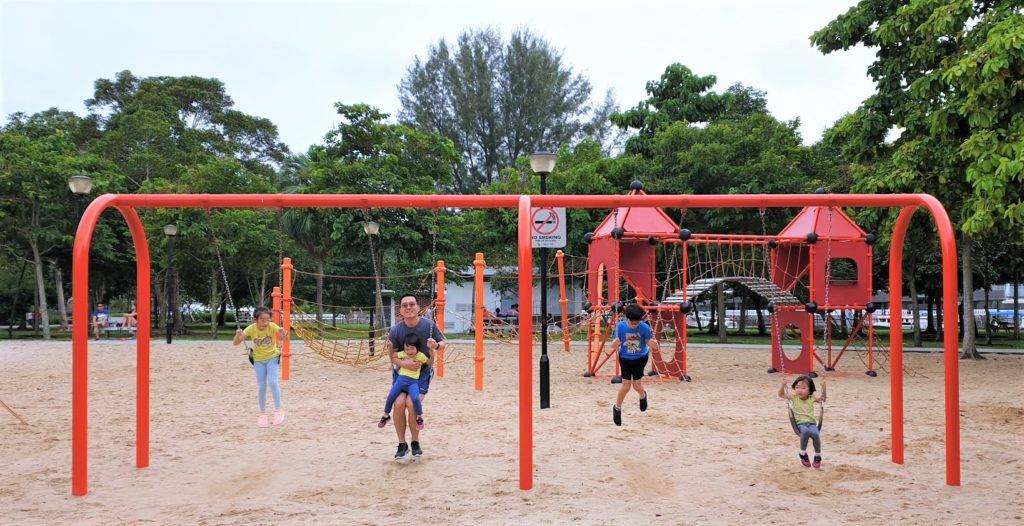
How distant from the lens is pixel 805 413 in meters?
7.42

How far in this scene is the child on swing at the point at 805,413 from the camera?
7.34 m

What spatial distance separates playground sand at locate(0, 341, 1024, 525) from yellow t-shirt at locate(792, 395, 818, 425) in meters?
0.48

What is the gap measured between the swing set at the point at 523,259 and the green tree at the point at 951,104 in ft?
28.9

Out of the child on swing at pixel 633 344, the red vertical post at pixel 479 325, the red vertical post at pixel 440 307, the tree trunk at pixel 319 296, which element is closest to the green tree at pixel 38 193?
the tree trunk at pixel 319 296

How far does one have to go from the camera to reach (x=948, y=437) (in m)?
6.75

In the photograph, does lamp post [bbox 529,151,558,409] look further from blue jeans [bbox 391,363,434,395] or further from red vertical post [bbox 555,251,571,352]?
red vertical post [bbox 555,251,571,352]

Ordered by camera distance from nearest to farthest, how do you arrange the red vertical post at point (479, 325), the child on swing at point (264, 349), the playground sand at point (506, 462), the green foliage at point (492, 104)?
the playground sand at point (506, 462) < the child on swing at point (264, 349) < the red vertical post at point (479, 325) < the green foliage at point (492, 104)

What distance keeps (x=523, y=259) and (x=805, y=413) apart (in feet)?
10.3

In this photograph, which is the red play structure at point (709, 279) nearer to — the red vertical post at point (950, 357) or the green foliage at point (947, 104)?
the green foliage at point (947, 104)

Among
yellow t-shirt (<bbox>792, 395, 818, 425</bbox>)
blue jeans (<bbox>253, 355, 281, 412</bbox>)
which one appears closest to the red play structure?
yellow t-shirt (<bbox>792, 395, 818, 425</bbox>)

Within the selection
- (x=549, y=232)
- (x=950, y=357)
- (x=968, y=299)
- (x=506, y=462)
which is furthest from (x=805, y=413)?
(x=968, y=299)

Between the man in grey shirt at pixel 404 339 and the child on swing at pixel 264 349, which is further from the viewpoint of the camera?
the child on swing at pixel 264 349

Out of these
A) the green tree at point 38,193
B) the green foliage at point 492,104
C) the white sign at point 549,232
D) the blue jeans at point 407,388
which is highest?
the green foliage at point 492,104

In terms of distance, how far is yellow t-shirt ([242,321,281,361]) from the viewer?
8.49m
